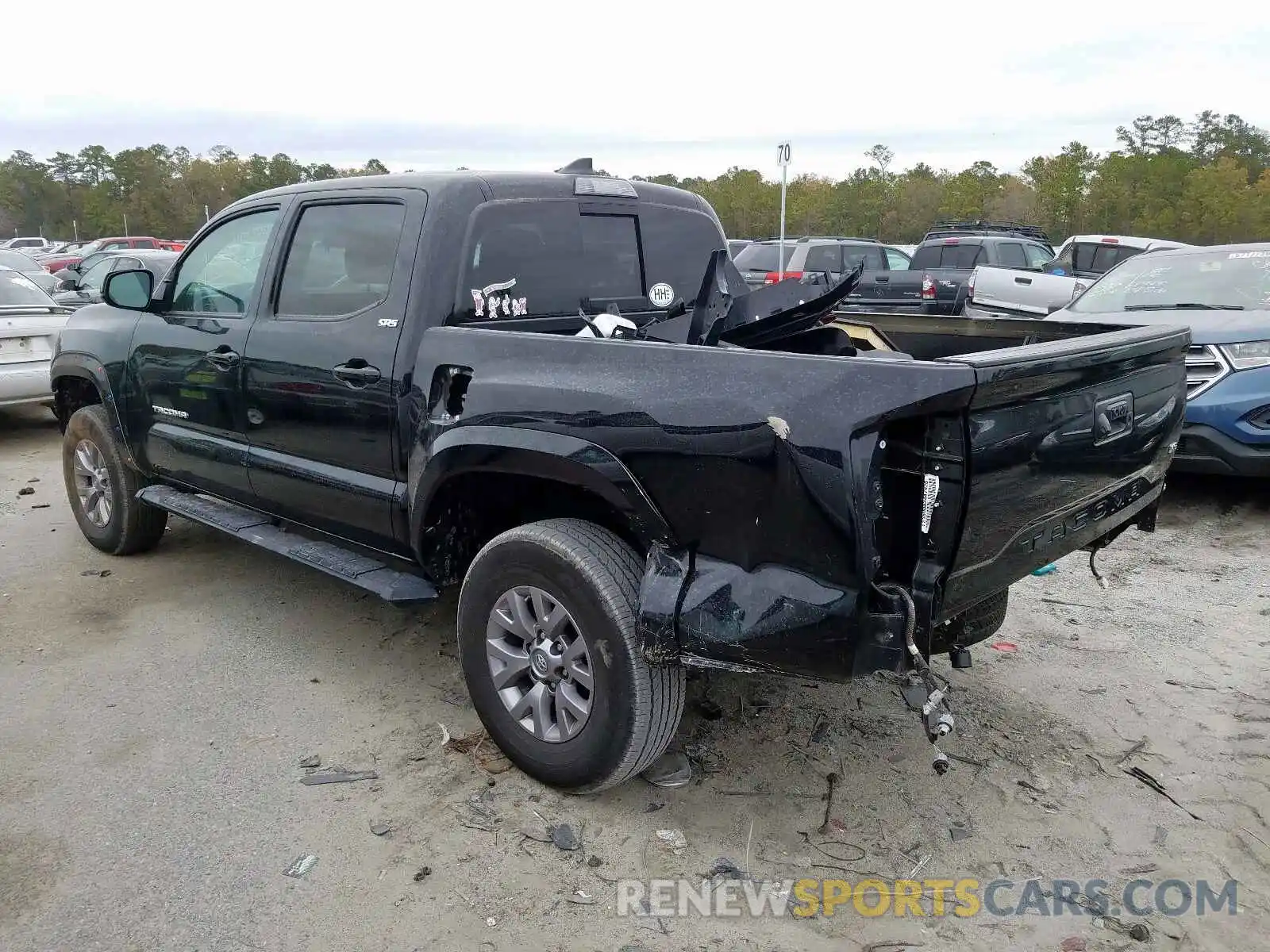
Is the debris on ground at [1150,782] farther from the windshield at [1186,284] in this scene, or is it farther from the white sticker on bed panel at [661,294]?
the windshield at [1186,284]

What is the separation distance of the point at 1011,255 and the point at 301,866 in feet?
50.4

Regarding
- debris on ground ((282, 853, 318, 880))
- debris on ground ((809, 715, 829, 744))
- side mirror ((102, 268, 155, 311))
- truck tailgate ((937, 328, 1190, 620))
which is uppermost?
side mirror ((102, 268, 155, 311))

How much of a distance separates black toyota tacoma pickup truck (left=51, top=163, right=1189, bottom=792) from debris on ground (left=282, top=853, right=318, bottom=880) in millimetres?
690

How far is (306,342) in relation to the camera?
12.5ft

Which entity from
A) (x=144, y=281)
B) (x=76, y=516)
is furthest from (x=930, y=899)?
(x=76, y=516)

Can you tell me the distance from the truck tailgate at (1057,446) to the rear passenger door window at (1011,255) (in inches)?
516

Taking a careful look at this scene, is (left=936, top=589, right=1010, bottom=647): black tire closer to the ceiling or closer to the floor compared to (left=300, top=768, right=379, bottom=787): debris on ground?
closer to the ceiling

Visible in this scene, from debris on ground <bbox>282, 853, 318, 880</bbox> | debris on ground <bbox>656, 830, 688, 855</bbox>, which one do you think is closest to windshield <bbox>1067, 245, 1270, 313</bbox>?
debris on ground <bbox>656, 830, 688, 855</bbox>

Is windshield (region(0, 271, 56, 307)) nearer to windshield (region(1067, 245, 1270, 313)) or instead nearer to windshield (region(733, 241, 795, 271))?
windshield (region(1067, 245, 1270, 313))

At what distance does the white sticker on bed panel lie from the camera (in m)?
4.11

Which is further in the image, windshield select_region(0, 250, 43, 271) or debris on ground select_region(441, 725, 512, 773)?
windshield select_region(0, 250, 43, 271)

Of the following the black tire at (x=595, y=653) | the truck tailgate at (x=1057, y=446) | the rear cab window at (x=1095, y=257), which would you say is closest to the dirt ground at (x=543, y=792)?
the black tire at (x=595, y=653)

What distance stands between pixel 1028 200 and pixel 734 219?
18.1 metres

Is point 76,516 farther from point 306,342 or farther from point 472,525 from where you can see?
point 472,525
